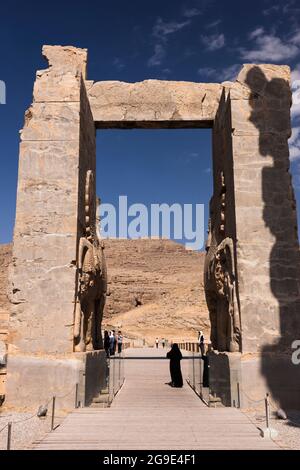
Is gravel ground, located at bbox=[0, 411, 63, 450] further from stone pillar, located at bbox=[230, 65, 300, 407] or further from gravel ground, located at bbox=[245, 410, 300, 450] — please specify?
stone pillar, located at bbox=[230, 65, 300, 407]

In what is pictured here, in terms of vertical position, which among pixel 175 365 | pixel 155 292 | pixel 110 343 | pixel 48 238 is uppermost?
pixel 155 292

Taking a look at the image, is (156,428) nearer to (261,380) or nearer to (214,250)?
(261,380)

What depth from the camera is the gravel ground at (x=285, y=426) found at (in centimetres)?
537

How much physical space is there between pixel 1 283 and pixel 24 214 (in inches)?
2290

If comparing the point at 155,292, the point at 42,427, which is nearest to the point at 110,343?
the point at 42,427

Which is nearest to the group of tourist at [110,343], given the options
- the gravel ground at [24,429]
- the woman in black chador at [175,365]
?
the woman in black chador at [175,365]

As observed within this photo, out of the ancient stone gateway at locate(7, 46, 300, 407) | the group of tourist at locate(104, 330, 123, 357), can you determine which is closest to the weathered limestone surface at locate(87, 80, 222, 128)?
the ancient stone gateway at locate(7, 46, 300, 407)

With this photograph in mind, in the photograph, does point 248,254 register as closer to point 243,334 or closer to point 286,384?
point 243,334

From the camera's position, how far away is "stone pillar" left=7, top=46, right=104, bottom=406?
751cm

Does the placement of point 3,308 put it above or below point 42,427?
above

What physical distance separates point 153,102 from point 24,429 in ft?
20.4

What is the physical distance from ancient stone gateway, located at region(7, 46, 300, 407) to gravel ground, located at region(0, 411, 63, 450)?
0.41 metres

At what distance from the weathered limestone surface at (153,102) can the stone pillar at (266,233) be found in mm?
1419

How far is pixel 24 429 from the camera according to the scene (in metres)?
6.22
